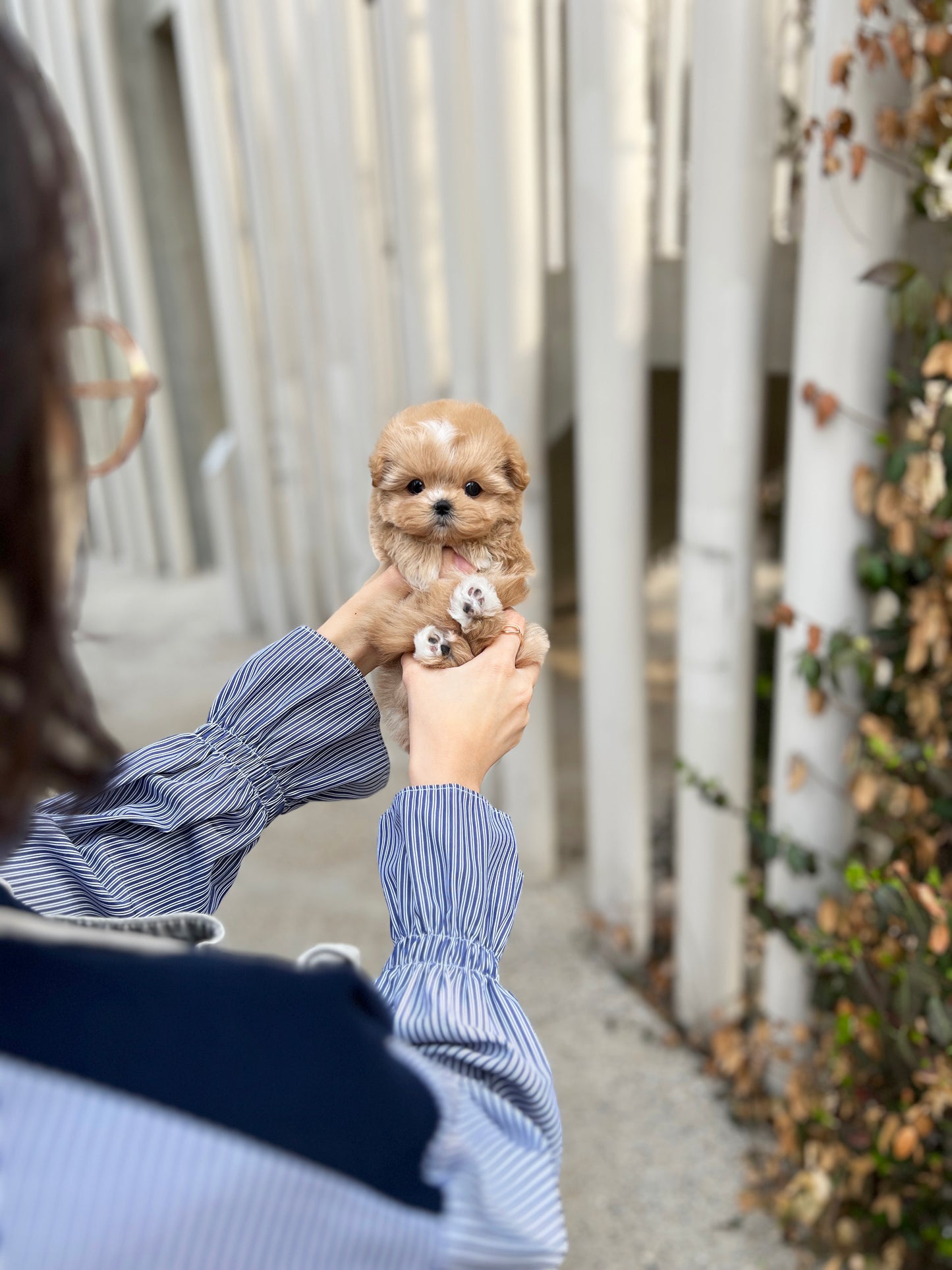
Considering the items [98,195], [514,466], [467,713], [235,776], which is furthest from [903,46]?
[98,195]

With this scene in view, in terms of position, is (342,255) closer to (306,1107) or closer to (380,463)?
(380,463)

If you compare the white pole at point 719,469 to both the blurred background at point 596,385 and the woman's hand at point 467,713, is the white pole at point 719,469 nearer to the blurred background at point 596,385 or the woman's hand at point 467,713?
the blurred background at point 596,385

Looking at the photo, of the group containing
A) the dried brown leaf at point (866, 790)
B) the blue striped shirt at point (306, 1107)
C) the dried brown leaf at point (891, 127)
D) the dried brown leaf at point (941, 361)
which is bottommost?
the dried brown leaf at point (866, 790)

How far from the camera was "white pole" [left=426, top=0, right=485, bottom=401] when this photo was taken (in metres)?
2.03

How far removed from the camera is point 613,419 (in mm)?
1956

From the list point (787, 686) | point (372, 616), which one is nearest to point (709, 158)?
point (787, 686)

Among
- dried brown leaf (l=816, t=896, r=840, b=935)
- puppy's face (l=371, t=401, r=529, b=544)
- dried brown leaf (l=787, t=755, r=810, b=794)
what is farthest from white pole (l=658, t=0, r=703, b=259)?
puppy's face (l=371, t=401, r=529, b=544)

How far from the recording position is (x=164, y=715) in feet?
8.84

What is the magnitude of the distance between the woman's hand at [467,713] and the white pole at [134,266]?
4.17 metres

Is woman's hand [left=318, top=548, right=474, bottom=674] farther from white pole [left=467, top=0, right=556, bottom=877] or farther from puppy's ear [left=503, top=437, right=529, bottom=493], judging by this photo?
white pole [left=467, top=0, right=556, bottom=877]

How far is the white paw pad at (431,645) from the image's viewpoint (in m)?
0.72

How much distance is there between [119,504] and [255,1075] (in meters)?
5.14

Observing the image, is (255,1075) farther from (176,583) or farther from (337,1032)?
(176,583)

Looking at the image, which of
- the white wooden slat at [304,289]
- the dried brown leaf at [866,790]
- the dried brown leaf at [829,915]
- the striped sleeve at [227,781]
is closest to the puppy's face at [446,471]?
the striped sleeve at [227,781]
